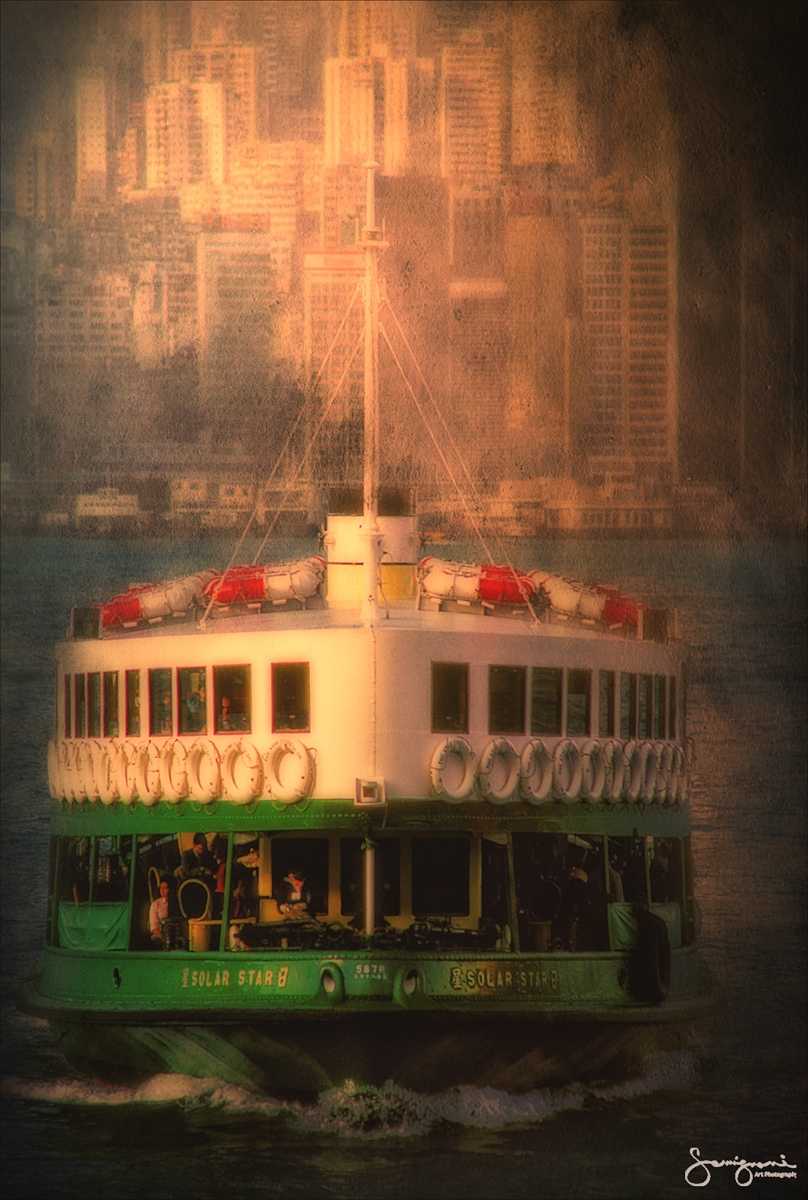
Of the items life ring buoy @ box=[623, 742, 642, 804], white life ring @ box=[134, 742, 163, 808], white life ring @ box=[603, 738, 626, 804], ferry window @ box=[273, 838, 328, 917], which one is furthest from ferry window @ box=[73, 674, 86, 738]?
life ring buoy @ box=[623, 742, 642, 804]

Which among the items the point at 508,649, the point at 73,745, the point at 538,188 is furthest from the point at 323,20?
the point at 73,745

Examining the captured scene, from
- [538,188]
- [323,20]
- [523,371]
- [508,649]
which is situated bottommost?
[508,649]

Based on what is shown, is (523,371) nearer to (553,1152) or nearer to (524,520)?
(524,520)

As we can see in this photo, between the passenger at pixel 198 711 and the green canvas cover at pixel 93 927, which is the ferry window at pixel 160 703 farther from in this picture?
the green canvas cover at pixel 93 927

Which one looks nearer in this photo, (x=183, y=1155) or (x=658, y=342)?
(x=183, y=1155)
